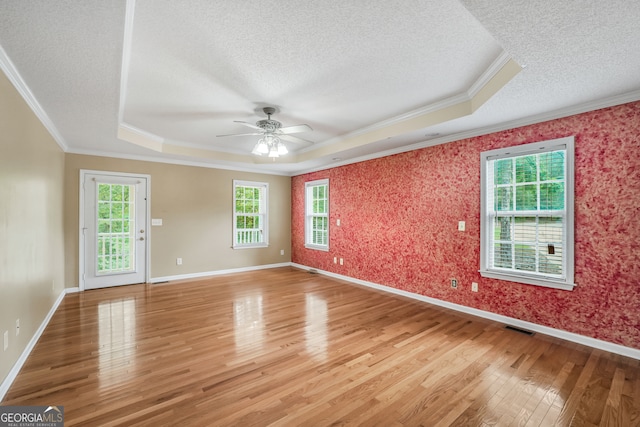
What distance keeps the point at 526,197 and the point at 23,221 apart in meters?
5.19

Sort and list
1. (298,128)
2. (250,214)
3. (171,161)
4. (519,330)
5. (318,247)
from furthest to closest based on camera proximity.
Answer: (250,214)
(318,247)
(171,161)
(298,128)
(519,330)

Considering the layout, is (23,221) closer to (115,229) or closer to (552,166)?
(115,229)

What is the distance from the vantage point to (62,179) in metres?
4.46

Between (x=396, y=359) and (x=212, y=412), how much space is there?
5.21 ft

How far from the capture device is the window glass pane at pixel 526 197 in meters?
3.25

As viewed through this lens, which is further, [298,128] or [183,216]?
[183,216]

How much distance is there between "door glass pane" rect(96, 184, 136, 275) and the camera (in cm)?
496

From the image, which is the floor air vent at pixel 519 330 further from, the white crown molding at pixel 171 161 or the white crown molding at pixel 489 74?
the white crown molding at pixel 171 161

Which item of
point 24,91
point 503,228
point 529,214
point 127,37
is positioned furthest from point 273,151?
point 529,214

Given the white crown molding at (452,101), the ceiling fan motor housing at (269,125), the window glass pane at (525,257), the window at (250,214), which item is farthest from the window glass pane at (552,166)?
the window at (250,214)

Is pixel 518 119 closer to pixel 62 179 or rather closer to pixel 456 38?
pixel 456 38

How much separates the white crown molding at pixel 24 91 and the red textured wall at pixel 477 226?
4.46 metres

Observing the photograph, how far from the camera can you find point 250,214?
6719mm

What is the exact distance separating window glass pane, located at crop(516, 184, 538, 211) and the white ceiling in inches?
30.5
